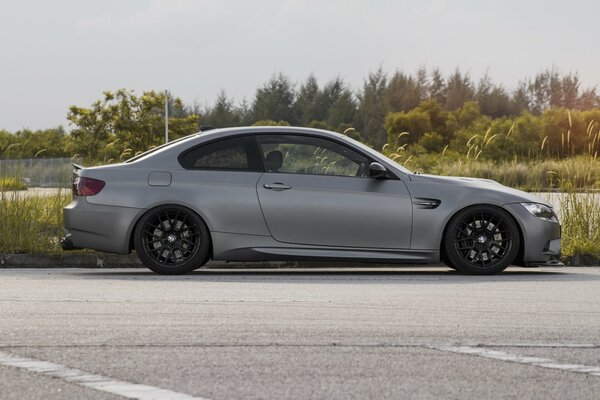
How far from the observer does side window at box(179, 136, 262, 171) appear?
1230 centimetres

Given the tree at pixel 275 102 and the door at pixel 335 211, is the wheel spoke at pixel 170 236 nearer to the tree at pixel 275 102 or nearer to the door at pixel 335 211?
the door at pixel 335 211

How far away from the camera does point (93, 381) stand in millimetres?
6039

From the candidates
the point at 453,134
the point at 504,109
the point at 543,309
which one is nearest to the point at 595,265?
the point at 543,309

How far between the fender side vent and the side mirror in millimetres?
421

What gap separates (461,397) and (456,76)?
72.2 meters

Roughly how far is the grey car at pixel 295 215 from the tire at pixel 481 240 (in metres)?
0.01

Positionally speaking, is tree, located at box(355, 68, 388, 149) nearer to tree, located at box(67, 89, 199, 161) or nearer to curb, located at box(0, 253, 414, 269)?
tree, located at box(67, 89, 199, 161)

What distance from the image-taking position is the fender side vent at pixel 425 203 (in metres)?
12.1

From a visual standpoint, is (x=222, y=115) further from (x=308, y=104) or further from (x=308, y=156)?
(x=308, y=156)

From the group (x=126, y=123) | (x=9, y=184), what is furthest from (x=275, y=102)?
(x=9, y=184)

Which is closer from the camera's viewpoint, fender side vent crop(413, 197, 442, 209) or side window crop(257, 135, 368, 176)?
fender side vent crop(413, 197, 442, 209)

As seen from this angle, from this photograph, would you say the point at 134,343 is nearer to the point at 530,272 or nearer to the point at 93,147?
the point at 530,272

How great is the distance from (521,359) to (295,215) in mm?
5479

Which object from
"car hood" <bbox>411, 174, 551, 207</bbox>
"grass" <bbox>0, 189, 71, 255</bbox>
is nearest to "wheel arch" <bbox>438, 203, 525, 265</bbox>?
"car hood" <bbox>411, 174, 551, 207</bbox>
